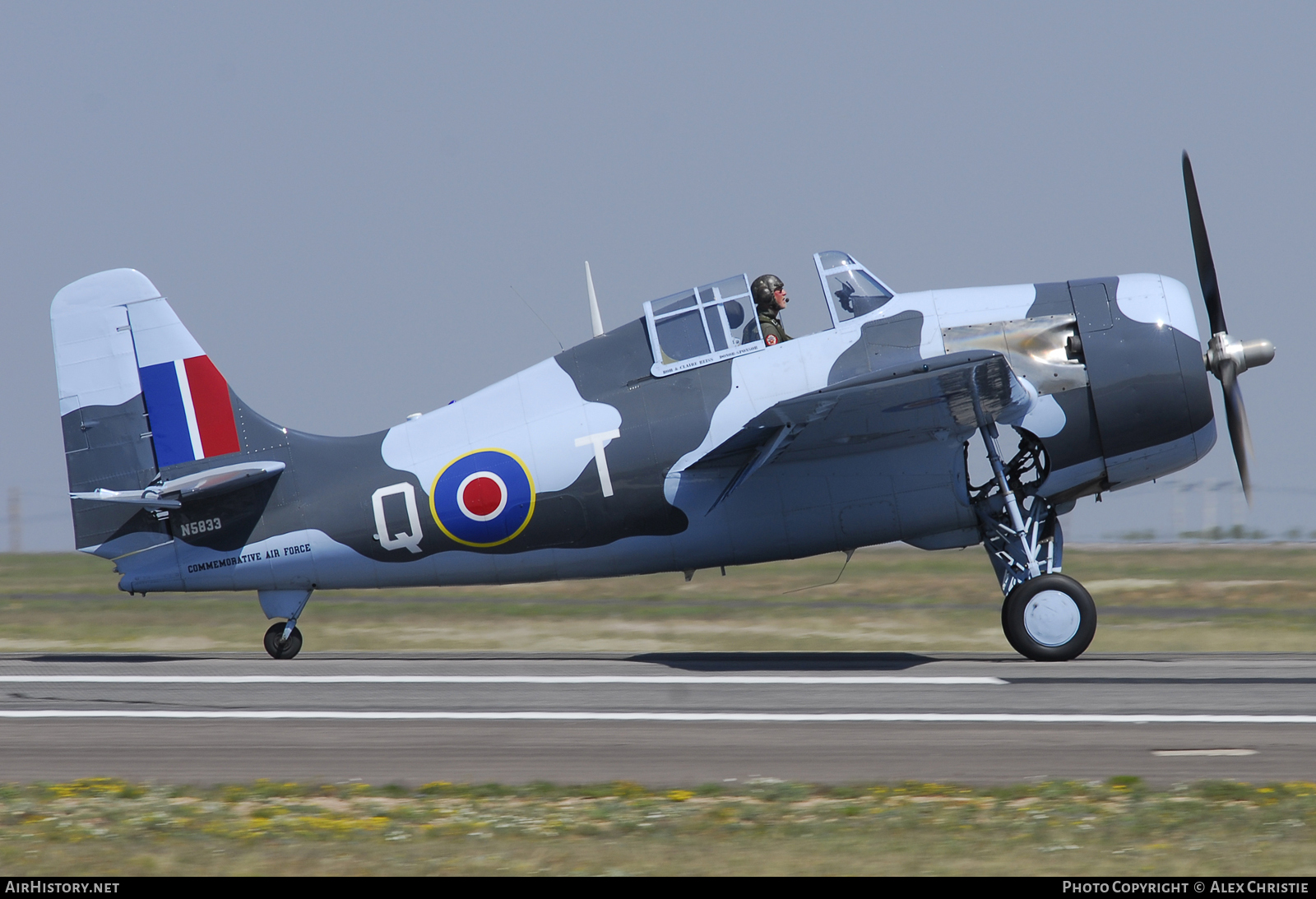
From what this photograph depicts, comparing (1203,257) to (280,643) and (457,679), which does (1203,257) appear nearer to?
(457,679)

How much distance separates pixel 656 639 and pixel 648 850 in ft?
35.0

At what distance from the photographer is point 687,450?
412 inches

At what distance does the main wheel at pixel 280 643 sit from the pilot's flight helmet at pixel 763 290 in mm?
5645

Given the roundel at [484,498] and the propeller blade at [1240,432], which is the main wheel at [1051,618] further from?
the roundel at [484,498]

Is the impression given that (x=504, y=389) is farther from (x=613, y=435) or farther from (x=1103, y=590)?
(x=1103, y=590)

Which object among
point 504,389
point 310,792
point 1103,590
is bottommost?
point 1103,590

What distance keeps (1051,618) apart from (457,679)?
5194 millimetres

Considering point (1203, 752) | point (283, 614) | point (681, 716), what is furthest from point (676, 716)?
point (283, 614)

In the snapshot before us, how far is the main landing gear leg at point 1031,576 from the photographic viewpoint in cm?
1023

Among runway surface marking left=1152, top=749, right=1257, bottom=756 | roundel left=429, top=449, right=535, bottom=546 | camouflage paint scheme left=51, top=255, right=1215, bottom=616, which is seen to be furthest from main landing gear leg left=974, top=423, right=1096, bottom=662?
roundel left=429, top=449, right=535, bottom=546

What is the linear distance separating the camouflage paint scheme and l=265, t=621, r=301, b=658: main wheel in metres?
0.57
